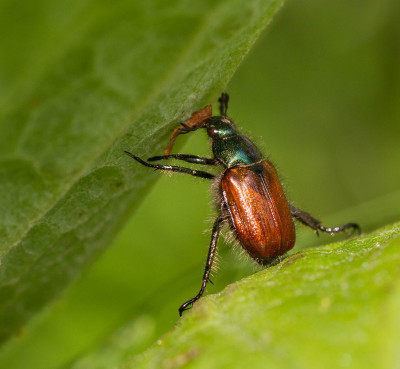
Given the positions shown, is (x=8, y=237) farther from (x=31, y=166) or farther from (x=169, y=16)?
(x=169, y=16)

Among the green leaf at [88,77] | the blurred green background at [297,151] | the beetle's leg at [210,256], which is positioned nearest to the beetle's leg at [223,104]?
the blurred green background at [297,151]

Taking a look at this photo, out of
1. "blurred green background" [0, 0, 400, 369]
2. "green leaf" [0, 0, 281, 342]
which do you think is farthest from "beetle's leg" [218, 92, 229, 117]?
"green leaf" [0, 0, 281, 342]

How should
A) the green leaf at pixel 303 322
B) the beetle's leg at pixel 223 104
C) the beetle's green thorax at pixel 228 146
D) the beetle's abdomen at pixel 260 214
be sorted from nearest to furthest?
the green leaf at pixel 303 322
the beetle's abdomen at pixel 260 214
the beetle's green thorax at pixel 228 146
the beetle's leg at pixel 223 104

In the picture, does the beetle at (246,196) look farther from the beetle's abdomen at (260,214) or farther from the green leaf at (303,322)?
the green leaf at (303,322)

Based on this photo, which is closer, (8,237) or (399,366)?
(399,366)

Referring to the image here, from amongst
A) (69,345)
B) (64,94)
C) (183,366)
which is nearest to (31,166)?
(64,94)

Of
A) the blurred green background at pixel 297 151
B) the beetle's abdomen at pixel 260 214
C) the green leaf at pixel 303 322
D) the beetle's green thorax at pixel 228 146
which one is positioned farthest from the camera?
the beetle's green thorax at pixel 228 146

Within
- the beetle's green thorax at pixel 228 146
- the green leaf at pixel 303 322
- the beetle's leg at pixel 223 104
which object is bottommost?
the green leaf at pixel 303 322

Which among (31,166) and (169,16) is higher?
(169,16)
